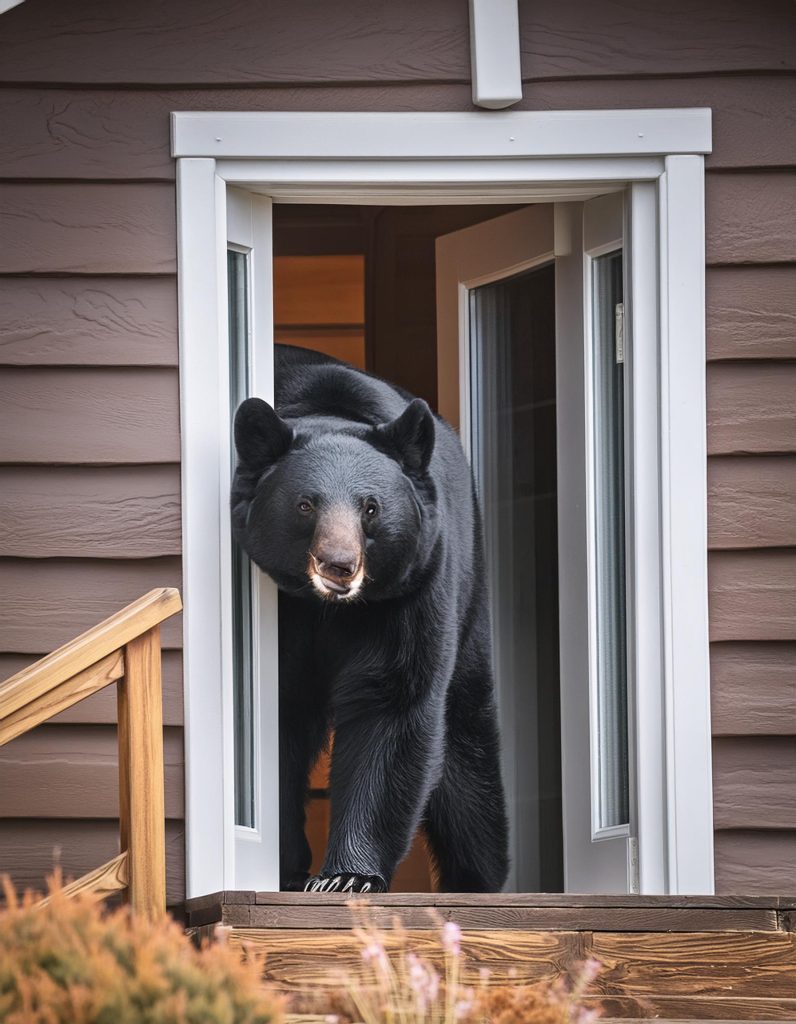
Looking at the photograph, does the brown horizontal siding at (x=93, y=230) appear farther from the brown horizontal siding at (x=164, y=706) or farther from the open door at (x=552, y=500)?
the open door at (x=552, y=500)

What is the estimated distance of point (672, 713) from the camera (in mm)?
3115

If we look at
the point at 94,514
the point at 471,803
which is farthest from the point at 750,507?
the point at 94,514

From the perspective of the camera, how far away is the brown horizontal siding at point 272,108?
3143 mm

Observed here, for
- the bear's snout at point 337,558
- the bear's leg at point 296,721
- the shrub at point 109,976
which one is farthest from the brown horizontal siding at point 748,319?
the shrub at point 109,976

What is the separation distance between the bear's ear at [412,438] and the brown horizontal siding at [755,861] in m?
0.99

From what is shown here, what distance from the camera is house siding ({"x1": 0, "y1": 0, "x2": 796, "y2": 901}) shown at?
3.10m

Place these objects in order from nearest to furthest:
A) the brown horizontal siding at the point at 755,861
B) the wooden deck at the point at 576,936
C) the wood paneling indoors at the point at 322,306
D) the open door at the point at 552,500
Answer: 1. the wooden deck at the point at 576,936
2. the brown horizontal siding at the point at 755,861
3. the open door at the point at 552,500
4. the wood paneling indoors at the point at 322,306

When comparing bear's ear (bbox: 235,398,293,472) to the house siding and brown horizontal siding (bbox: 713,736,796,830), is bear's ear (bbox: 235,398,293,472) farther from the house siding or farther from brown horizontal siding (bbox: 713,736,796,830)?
brown horizontal siding (bbox: 713,736,796,830)

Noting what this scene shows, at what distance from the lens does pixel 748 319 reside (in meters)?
3.18

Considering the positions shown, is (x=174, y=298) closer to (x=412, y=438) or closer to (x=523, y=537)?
(x=412, y=438)

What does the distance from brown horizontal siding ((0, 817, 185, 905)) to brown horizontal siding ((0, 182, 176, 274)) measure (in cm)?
111

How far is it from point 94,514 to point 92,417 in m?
0.20

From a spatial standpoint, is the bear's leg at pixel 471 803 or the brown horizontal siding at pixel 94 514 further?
the bear's leg at pixel 471 803

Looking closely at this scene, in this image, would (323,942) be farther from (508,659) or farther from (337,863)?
(508,659)
